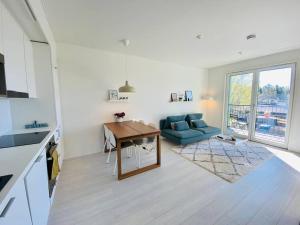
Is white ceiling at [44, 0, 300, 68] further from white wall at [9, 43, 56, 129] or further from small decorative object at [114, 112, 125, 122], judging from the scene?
small decorative object at [114, 112, 125, 122]

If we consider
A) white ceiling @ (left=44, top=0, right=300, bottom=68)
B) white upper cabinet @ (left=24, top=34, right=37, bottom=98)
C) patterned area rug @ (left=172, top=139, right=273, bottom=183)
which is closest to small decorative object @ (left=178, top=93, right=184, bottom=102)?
patterned area rug @ (left=172, top=139, right=273, bottom=183)

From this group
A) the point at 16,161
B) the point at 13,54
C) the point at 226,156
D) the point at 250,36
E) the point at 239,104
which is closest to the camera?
the point at 16,161

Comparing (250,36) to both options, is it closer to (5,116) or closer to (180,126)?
(180,126)

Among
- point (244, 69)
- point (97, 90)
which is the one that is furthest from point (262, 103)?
point (97, 90)

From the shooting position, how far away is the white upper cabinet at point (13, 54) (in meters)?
1.33

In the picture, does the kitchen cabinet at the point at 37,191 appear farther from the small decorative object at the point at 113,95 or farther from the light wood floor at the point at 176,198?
the small decorative object at the point at 113,95

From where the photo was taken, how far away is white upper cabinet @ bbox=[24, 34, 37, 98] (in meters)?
1.88

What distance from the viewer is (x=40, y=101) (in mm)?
2248

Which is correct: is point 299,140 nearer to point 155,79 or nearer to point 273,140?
point 273,140

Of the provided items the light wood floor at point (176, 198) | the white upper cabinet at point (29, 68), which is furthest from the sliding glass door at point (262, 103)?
the white upper cabinet at point (29, 68)

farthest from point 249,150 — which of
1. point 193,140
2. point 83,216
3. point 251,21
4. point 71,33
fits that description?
point 71,33

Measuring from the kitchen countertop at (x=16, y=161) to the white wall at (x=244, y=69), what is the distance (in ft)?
16.7

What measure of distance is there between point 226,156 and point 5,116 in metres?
4.09

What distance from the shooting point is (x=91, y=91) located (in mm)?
3271
